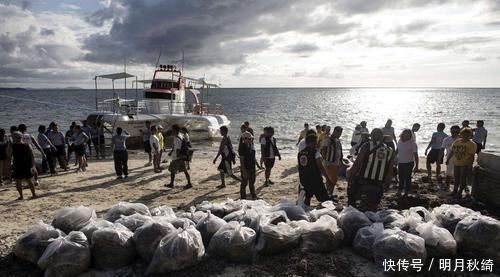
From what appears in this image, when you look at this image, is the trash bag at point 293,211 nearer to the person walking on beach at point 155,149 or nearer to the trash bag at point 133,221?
the trash bag at point 133,221

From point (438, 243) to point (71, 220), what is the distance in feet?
14.2

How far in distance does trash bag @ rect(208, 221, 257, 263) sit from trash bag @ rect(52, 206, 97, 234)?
5.44ft

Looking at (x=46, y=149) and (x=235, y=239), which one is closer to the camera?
(x=235, y=239)

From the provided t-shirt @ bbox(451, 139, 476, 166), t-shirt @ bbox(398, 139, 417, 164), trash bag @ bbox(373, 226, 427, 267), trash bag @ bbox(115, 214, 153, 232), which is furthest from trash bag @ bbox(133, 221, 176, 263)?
t-shirt @ bbox(451, 139, 476, 166)

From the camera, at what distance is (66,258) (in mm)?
3824

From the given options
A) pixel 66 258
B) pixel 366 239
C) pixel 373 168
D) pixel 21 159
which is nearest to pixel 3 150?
pixel 21 159

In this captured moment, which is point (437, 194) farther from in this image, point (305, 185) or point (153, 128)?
point (153, 128)

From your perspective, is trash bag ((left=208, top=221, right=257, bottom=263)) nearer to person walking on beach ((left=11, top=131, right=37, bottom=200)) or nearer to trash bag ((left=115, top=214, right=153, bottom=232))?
trash bag ((left=115, top=214, right=153, bottom=232))

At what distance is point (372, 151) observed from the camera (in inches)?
208

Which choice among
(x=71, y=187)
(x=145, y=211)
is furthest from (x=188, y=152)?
(x=145, y=211)

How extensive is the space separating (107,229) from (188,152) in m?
4.65

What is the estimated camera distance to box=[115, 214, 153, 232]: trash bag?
4.46 meters

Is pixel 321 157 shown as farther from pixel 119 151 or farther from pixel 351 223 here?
pixel 119 151

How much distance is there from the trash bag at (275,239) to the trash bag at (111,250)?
1458 millimetres
